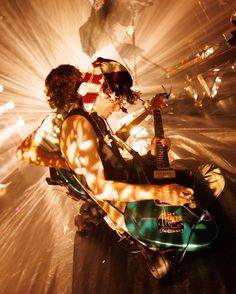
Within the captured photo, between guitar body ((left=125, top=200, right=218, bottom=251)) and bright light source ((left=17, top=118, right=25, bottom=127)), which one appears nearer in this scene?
guitar body ((left=125, top=200, right=218, bottom=251))

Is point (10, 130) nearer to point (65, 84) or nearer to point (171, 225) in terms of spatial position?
point (65, 84)

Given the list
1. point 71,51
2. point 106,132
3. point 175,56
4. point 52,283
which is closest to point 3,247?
point 52,283

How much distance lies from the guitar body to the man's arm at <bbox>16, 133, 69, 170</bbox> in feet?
3.74

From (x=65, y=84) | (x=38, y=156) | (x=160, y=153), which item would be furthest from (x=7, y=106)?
(x=160, y=153)

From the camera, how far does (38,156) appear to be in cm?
315

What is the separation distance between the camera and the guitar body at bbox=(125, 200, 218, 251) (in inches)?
91.3

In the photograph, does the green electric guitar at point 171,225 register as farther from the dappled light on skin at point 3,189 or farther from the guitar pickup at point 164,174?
the dappled light on skin at point 3,189

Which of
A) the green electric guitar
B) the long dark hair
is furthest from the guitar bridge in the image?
the long dark hair

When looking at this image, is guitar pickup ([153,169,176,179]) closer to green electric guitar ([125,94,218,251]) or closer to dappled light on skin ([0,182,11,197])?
green electric guitar ([125,94,218,251])

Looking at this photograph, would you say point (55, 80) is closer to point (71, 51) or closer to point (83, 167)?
point (83, 167)

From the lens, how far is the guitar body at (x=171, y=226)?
232cm

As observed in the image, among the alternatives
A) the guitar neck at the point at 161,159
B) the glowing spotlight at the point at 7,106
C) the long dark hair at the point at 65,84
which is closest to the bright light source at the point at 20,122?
the glowing spotlight at the point at 7,106

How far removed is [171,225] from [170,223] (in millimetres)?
22

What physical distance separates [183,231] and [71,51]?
12.6 m
